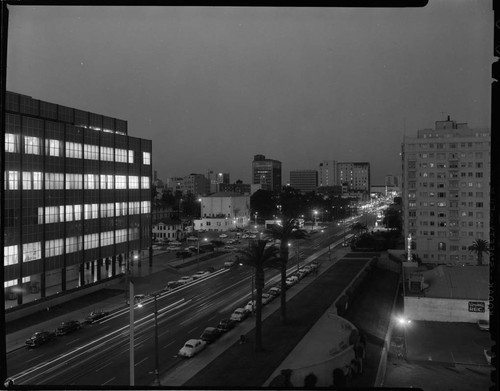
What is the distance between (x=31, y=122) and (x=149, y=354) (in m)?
9.05

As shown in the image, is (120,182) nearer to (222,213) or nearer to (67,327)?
(67,327)

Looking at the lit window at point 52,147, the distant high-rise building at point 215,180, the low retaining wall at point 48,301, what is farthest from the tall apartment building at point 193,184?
the lit window at point 52,147

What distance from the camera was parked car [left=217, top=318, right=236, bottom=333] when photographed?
11273 mm

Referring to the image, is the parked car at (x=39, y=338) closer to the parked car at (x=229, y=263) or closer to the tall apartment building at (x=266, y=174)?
the parked car at (x=229, y=263)

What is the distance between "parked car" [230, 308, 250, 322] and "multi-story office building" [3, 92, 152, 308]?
670cm

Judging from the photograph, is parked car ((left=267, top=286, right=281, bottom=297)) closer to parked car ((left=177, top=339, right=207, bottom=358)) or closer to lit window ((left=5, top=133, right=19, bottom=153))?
parked car ((left=177, top=339, right=207, bottom=358))

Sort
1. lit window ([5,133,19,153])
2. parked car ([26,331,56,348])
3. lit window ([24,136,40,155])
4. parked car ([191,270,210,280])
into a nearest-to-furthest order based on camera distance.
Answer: parked car ([26,331,56,348])
lit window ([5,133,19,153])
lit window ([24,136,40,155])
parked car ([191,270,210,280])

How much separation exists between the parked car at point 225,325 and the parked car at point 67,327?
4.13 meters

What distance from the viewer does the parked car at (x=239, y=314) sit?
479 inches

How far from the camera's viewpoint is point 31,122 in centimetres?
1419

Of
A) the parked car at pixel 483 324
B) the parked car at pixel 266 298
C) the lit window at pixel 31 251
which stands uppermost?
the lit window at pixel 31 251

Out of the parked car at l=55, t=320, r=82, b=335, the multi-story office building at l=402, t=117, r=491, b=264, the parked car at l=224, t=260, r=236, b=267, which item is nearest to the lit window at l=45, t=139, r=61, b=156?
the parked car at l=55, t=320, r=82, b=335

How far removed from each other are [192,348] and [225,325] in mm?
1922

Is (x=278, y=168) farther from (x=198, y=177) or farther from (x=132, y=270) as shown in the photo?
(x=132, y=270)
